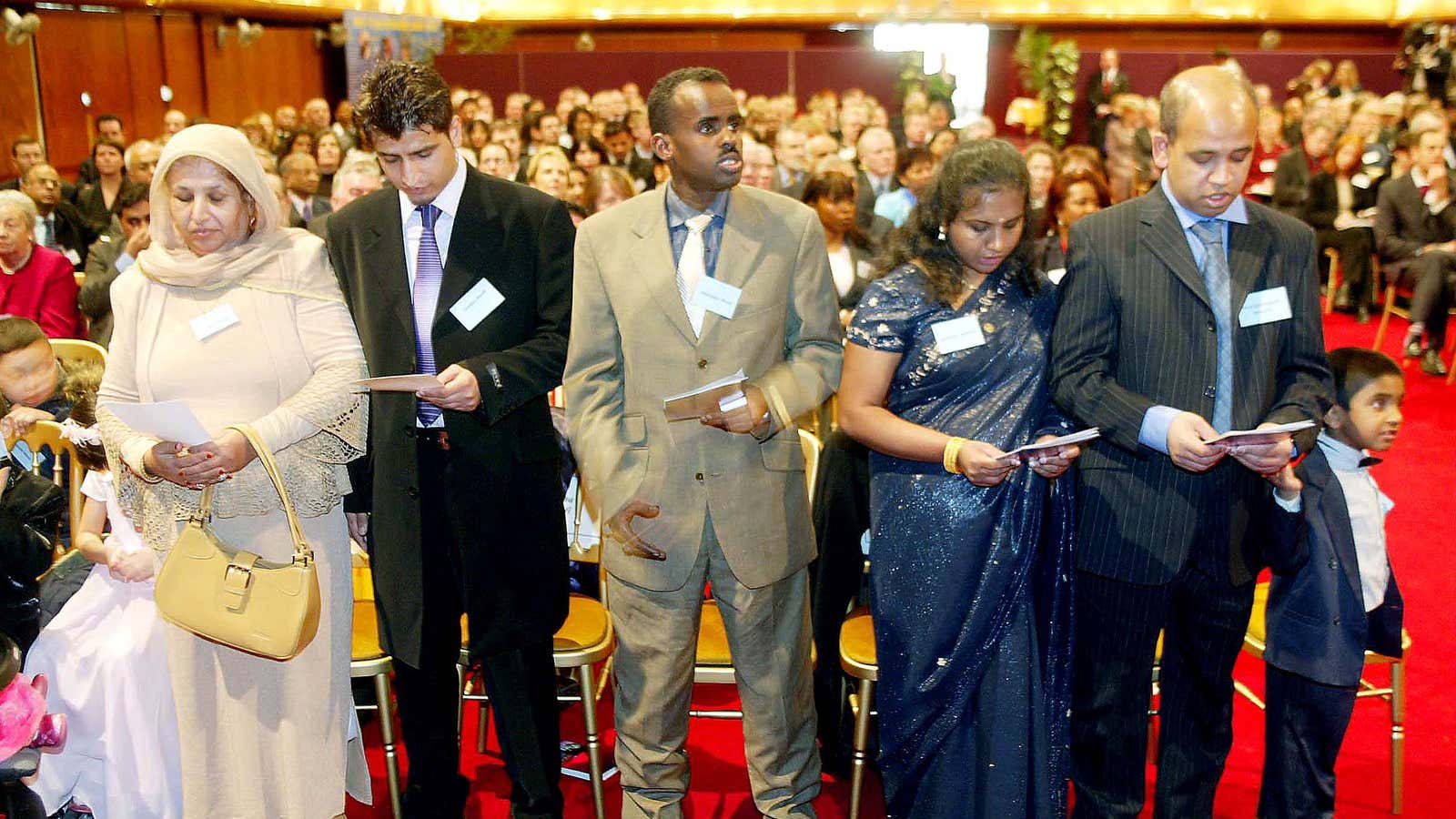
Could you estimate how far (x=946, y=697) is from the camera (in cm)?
262

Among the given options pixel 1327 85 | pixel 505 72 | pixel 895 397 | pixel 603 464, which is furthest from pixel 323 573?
pixel 1327 85

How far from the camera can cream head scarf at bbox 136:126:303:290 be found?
2.46 m

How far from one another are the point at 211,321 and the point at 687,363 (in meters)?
0.97

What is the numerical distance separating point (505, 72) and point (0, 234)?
13301 mm

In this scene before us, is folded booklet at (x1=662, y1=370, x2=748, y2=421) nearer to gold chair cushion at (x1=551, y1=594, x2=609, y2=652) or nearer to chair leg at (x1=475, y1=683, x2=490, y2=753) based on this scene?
gold chair cushion at (x1=551, y1=594, x2=609, y2=652)

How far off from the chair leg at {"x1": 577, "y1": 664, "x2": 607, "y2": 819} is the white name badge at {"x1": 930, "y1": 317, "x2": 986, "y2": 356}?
123 centimetres

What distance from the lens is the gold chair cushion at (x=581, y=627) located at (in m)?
3.04

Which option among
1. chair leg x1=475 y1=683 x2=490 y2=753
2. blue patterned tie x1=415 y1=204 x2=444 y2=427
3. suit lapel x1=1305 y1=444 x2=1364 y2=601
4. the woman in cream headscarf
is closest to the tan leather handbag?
the woman in cream headscarf

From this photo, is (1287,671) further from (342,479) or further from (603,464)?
(342,479)

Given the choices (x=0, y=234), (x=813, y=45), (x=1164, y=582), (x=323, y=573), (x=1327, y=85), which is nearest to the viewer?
(x=1164, y=582)

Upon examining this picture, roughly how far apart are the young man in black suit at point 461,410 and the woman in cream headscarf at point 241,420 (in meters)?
0.10

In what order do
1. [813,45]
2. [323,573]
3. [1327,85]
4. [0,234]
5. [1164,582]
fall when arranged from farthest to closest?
[813,45]
[1327,85]
[0,234]
[323,573]
[1164,582]

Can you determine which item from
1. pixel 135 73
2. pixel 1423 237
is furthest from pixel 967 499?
pixel 135 73

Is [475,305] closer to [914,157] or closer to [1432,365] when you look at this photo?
[914,157]
